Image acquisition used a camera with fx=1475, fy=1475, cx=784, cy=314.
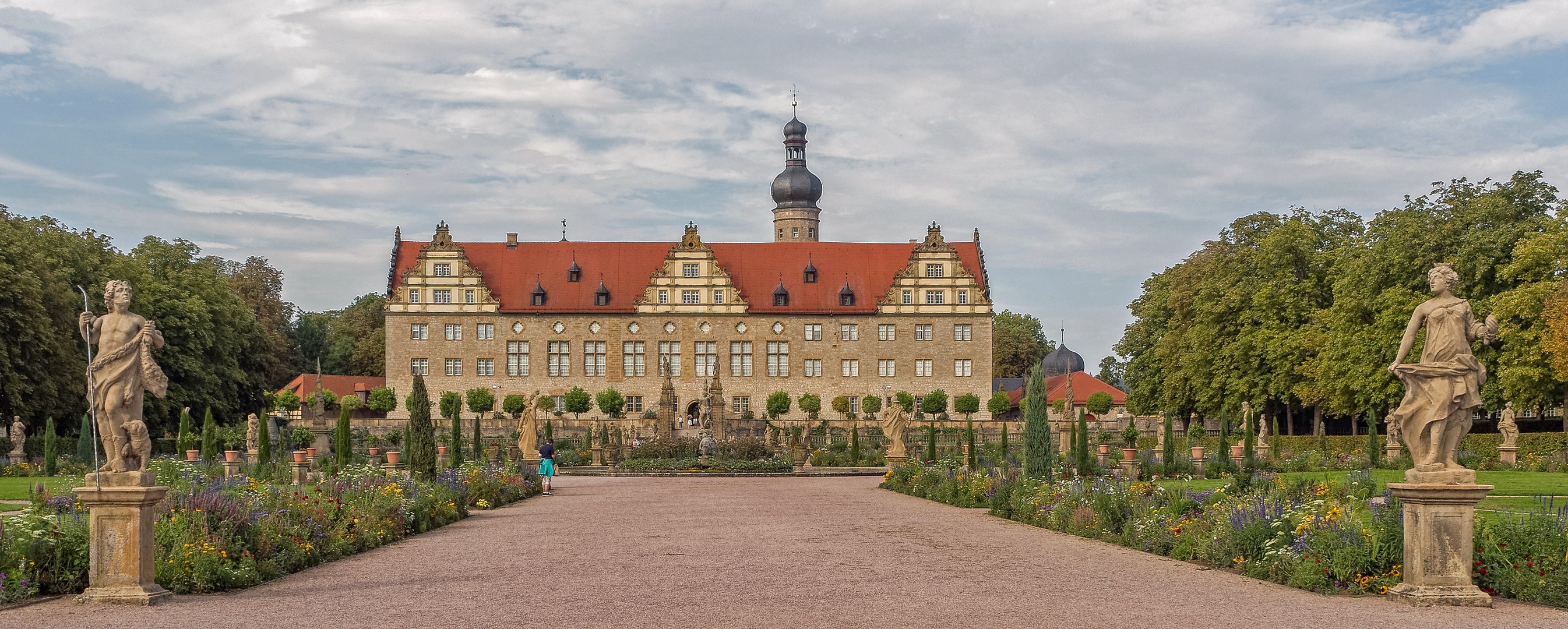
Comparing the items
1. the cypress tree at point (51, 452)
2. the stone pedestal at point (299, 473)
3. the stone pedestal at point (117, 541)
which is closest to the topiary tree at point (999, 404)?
the cypress tree at point (51, 452)

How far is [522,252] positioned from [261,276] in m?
12.0

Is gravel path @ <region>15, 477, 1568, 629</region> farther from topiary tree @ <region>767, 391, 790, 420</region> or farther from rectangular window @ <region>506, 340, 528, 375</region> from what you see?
rectangular window @ <region>506, 340, 528, 375</region>

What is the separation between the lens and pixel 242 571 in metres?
10.1

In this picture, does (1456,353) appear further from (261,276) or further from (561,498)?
(261,276)

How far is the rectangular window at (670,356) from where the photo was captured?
2339 inches

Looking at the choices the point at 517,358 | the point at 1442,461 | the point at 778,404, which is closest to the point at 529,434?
the point at 1442,461

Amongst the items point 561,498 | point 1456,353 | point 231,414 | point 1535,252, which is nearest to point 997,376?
point 231,414

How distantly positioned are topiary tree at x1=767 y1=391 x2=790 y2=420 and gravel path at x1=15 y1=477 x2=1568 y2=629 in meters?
41.6

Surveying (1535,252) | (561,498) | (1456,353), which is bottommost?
(561,498)

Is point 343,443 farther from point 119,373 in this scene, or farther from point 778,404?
point 778,404

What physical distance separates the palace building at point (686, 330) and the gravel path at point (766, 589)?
43938mm

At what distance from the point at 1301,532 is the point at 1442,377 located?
5.88 ft

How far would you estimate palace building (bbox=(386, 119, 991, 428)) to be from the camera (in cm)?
5862

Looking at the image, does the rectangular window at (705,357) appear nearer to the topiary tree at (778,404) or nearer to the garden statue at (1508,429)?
the topiary tree at (778,404)
